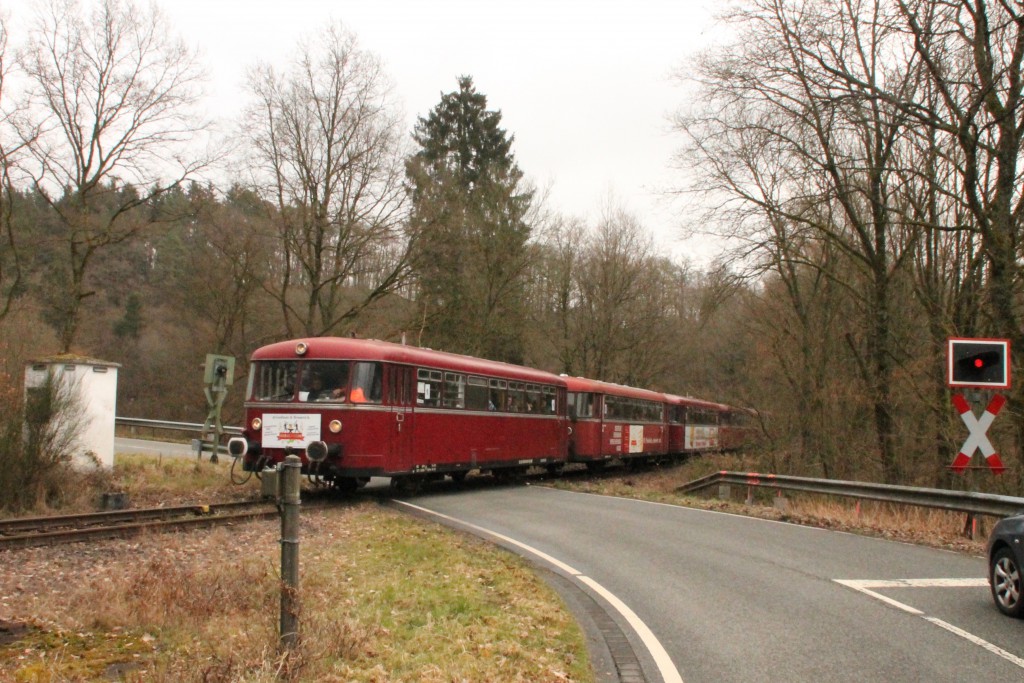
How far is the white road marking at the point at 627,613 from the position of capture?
249 inches

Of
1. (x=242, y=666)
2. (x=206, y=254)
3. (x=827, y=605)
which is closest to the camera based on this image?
(x=242, y=666)

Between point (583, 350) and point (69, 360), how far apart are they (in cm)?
3272

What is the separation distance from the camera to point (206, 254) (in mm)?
38781

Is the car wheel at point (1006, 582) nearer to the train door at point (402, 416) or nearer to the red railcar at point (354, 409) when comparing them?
the red railcar at point (354, 409)

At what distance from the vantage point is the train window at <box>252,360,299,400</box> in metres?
16.8

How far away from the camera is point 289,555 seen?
5770mm

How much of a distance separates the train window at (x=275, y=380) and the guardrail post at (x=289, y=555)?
11.1 meters

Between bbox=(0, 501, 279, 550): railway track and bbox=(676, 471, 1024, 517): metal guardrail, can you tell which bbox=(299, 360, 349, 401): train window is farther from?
bbox=(676, 471, 1024, 517): metal guardrail

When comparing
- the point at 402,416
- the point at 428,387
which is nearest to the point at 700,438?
the point at 428,387

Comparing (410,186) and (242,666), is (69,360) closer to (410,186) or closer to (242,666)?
(242,666)

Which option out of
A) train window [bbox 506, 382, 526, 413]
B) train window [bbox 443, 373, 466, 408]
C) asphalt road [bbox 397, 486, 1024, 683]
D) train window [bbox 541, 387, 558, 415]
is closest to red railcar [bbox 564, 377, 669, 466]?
train window [bbox 541, 387, 558, 415]

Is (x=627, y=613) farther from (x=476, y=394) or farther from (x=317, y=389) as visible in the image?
(x=476, y=394)

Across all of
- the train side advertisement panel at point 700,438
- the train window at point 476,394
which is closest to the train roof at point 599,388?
the train window at point 476,394

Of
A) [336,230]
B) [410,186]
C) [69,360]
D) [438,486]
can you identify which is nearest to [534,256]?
[410,186]
